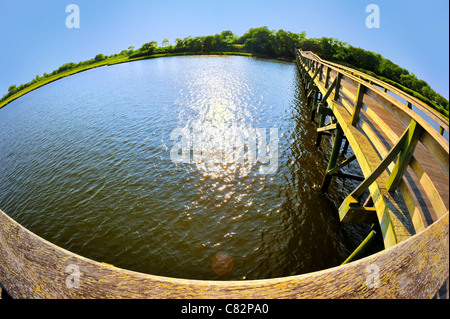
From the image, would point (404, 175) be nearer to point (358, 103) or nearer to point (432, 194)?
point (432, 194)

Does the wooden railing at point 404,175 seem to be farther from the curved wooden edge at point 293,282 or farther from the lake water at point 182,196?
the lake water at point 182,196

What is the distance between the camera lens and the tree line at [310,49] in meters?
62.7

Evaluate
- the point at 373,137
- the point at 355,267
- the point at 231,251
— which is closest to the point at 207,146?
the point at 231,251

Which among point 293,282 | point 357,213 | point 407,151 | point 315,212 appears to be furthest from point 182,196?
point 293,282

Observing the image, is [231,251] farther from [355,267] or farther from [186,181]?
[355,267]

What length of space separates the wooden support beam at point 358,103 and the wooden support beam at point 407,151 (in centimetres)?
282

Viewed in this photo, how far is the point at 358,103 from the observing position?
629 centimetres

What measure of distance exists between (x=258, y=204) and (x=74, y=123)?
67.8ft

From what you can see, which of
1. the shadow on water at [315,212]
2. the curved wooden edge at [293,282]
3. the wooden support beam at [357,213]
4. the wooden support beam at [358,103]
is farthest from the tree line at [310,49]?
the curved wooden edge at [293,282]

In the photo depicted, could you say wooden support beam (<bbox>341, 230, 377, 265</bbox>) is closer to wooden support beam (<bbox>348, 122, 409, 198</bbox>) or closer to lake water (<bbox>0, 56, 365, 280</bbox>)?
wooden support beam (<bbox>348, 122, 409, 198</bbox>)

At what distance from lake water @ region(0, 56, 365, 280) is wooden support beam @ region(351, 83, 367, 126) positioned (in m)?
3.67

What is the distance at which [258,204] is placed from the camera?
877 centimetres

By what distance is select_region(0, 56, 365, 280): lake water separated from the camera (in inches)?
272
